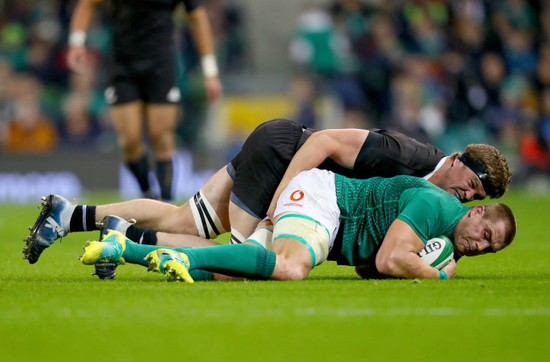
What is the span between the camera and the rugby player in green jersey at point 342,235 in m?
5.16

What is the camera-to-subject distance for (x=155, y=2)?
355 inches

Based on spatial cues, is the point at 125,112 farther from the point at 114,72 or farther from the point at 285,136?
the point at 285,136

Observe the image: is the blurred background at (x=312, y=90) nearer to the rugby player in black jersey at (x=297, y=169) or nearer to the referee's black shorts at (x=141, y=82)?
the referee's black shorts at (x=141, y=82)

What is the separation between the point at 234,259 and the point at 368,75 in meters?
12.3

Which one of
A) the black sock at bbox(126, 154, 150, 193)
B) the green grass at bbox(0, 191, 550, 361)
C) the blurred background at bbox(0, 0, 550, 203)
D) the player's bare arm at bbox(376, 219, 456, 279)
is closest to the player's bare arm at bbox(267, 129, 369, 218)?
the green grass at bbox(0, 191, 550, 361)

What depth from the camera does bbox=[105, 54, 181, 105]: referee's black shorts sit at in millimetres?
8914

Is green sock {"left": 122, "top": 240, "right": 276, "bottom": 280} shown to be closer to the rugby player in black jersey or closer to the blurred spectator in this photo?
the rugby player in black jersey

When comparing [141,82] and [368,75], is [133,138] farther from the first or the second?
[368,75]

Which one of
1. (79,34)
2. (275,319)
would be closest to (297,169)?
(275,319)

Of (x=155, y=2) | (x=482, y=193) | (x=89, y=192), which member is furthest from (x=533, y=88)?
(x=482, y=193)

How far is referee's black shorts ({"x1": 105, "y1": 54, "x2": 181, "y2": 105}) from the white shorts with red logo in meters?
3.60

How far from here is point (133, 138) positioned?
8.86 m

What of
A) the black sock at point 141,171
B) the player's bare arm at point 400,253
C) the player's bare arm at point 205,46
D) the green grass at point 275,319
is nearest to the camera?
the green grass at point 275,319

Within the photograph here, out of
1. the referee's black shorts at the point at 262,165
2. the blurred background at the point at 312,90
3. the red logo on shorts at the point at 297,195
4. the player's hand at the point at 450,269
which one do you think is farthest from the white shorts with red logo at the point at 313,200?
the blurred background at the point at 312,90
